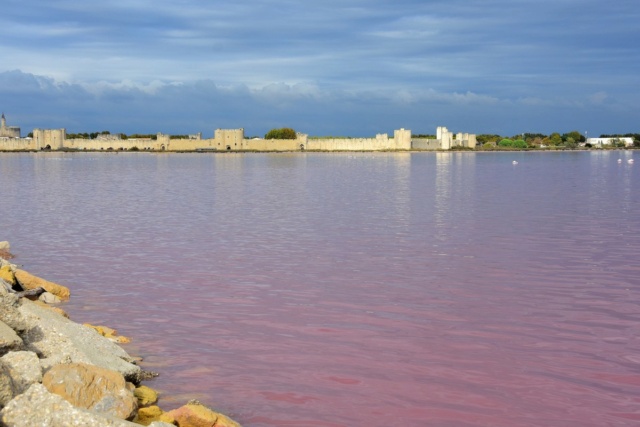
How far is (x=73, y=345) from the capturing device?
18.7ft

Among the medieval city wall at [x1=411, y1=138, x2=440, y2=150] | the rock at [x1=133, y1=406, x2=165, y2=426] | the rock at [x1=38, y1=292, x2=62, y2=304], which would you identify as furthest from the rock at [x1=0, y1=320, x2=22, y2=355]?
the medieval city wall at [x1=411, y1=138, x2=440, y2=150]

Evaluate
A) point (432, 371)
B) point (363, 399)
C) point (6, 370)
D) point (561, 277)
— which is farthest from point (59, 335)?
point (561, 277)

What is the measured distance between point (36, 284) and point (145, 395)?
3.61 meters

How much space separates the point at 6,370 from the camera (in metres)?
4.10

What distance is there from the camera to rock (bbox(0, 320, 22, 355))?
4.62 m

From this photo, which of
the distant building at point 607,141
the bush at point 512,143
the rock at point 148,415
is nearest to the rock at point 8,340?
the rock at point 148,415

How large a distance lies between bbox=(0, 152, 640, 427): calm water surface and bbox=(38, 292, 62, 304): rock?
301mm

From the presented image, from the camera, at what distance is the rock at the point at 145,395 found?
533 cm

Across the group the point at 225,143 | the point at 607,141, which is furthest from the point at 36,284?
the point at 607,141

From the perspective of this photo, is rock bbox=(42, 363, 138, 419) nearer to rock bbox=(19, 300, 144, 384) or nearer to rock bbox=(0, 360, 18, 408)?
rock bbox=(19, 300, 144, 384)

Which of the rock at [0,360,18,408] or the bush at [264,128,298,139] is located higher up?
the bush at [264,128,298,139]

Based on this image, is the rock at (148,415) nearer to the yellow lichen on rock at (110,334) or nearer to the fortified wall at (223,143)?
the yellow lichen on rock at (110,334)

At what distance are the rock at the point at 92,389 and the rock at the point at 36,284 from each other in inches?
130

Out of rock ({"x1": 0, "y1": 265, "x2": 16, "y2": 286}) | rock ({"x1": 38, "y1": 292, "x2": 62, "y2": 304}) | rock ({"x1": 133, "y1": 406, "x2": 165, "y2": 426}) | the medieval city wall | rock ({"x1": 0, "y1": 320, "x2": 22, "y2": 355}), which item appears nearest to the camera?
rock ({"x1": 0, "y1": 320, "x2": 22, "y2": 355})
